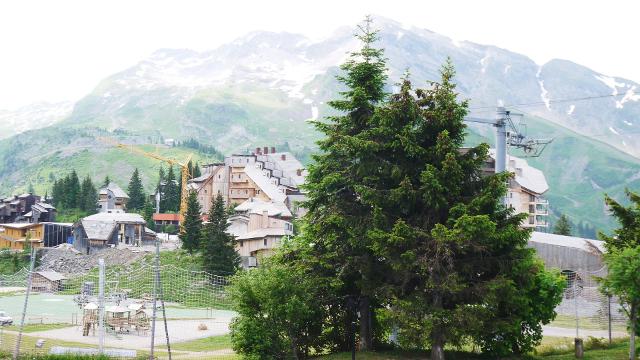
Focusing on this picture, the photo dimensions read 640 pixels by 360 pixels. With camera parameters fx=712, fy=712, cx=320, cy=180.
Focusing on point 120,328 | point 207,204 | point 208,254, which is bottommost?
Result: point 120,328

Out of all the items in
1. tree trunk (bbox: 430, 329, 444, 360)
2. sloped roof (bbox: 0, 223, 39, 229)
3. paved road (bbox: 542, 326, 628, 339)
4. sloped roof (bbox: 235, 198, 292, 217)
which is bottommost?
paved road (bbox: 542, 326, 628, 339)

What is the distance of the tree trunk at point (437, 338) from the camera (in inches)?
984

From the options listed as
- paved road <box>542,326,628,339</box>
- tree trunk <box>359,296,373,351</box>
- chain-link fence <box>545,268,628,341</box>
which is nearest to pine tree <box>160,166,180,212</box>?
chain-link fence <box>545,268,628,341</box>

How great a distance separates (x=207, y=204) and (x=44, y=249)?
29.6m

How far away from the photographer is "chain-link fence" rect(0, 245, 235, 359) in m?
28.6

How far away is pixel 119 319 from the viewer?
42.3 meters

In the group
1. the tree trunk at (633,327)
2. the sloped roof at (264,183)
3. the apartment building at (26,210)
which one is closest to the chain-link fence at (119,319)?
the tree trunk at (633,327)

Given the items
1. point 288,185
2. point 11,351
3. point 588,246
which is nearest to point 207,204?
point 288,185

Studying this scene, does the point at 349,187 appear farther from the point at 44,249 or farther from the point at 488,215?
the point at 44,249

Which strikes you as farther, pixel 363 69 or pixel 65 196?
pixel 65 196

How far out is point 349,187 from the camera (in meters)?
28.5

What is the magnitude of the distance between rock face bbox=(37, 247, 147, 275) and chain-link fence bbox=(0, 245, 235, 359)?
948cm

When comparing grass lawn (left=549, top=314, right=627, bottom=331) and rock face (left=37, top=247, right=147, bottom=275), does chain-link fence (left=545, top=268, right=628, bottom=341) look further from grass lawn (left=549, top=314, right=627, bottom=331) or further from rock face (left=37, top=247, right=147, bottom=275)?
rock face (left=37, top=247, right=147, bottom=275)

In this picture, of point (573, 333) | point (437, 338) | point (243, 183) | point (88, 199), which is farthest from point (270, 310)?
point (88, 199)
